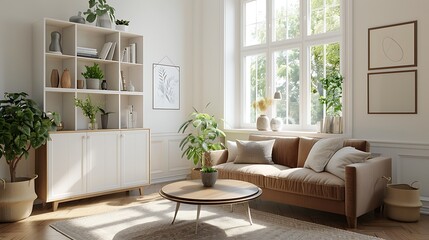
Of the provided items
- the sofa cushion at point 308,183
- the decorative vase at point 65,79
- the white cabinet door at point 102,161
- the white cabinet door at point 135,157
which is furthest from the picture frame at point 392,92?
the decorative vase at point 65,79

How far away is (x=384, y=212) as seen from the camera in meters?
3.68

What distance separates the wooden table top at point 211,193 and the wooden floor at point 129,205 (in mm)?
888

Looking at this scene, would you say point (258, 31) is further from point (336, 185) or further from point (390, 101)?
point (336, 185)

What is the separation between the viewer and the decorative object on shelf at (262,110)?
5.20 m

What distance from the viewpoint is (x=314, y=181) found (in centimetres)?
350

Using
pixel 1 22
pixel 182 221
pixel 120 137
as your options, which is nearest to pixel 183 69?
→ pixel 120 137

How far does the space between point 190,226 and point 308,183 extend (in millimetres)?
1250

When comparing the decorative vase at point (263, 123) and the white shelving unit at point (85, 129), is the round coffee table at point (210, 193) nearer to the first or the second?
the white shelving unit at point (85, 129)

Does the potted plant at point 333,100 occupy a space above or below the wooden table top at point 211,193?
above

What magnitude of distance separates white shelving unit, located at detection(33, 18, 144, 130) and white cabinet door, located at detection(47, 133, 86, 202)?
10.1 inches

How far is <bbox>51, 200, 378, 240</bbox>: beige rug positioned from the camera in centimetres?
309

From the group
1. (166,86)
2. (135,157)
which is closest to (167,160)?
(135,157)

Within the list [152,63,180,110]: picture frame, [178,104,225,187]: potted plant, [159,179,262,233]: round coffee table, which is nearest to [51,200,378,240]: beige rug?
[159,179,262,233]: round coffee table

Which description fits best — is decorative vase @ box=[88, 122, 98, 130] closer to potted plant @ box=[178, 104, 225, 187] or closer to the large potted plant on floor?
the large potted plant on floor
